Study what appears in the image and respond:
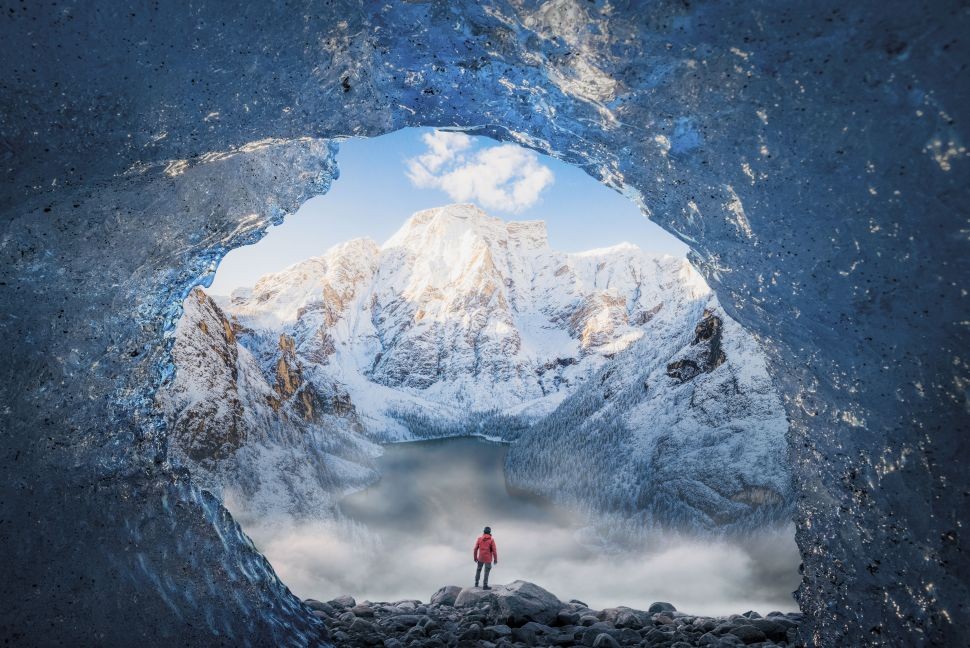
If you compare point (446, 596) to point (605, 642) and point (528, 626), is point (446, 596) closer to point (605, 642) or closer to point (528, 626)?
point (528, 626)

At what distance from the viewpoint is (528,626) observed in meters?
5.30

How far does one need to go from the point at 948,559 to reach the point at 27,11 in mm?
5456

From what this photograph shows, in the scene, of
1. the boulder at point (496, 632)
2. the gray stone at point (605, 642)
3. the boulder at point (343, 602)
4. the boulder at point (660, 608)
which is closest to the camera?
the gray stone at point (605, 642)

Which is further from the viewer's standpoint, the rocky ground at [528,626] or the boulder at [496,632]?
the boulder at [496,632]

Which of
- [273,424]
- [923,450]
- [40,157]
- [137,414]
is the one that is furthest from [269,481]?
[923,450]

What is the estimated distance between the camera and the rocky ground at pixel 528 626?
4.95 m

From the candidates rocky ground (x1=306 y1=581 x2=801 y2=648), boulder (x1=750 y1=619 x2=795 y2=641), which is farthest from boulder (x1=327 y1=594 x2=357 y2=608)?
boulder (x1=750 y1=619 x2=795 y2=641)

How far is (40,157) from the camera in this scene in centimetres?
299

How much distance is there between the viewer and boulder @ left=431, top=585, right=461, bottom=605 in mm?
7475

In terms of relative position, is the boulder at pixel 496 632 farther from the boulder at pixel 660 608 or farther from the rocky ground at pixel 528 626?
the boulder at pixel 660 608

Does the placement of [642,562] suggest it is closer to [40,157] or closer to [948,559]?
[948,559]

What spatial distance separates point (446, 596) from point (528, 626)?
271 cm

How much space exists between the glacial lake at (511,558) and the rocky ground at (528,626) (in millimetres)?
11271

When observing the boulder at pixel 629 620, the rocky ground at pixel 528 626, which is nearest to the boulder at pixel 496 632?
the rocky ground at pixel 528 626
